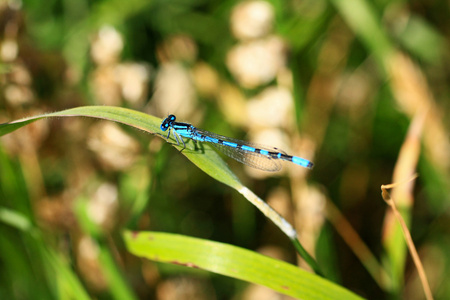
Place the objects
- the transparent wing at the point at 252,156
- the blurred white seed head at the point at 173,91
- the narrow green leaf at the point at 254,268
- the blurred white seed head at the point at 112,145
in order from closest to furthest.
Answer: the narrow green leaf at the point at 254,268 → the blurred white seed head at the point at 112,145 → the transparent wing at the point at 252,156 → the blurred white seed head at the point at 173,91

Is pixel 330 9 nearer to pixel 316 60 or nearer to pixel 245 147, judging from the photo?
pixel 316 60

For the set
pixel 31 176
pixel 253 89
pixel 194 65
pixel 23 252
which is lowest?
pixel 23 252

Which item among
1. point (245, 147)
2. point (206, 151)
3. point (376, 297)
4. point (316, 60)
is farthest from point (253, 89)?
→ point (376, 297)

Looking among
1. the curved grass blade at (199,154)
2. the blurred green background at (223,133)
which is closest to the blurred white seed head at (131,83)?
the blurred green background at (223,133)

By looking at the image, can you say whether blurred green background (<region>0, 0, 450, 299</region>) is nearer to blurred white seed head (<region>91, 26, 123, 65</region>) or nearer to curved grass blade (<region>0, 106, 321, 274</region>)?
blurred white seed head (<region>91, 26, 123, 65</region>)

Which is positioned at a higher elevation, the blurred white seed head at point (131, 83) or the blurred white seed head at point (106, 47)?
the blurred white seed head at point (106, 47)

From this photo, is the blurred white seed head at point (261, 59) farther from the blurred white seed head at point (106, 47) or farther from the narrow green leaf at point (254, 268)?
the narrow green leaf at point (254, 268)

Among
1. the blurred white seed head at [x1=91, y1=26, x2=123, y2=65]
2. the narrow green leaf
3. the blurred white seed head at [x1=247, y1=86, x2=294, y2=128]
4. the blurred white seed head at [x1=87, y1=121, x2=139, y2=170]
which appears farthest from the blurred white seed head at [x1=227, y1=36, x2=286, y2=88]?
the narrow green leaf

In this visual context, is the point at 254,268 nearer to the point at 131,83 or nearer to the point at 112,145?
the point at 112,145
